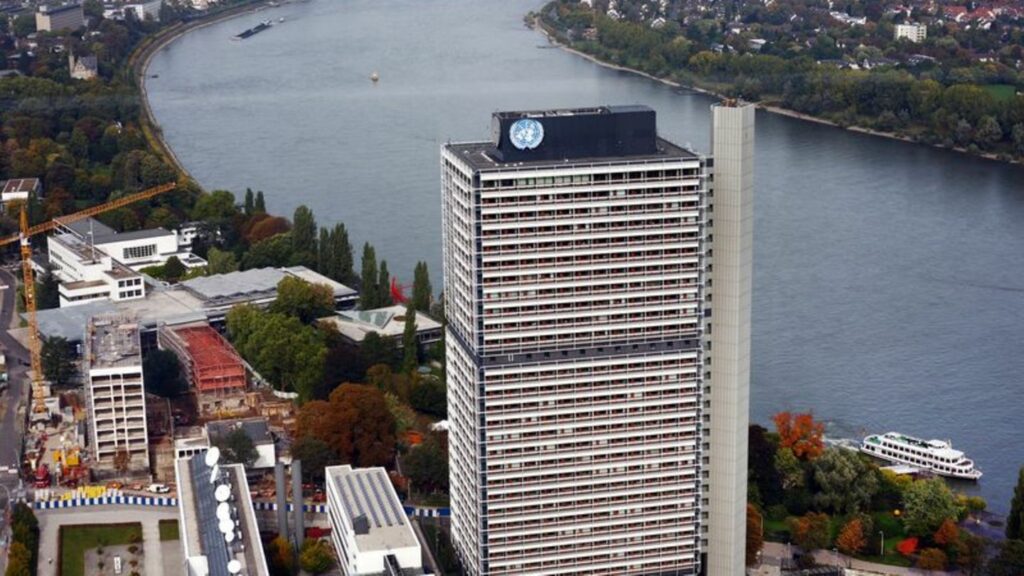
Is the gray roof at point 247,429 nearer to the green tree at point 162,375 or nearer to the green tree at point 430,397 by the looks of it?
the green tree at point 162,375

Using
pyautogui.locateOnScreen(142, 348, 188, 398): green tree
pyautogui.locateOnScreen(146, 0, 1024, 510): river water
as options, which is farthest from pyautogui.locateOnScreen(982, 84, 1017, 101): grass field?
pyautogui.locateOnScreen(142, 348, 188, 398): green tree

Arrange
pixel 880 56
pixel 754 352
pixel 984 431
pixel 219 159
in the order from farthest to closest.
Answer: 1. pixel 880 56
2. pixel 219 159
3. pixel 754 352
4. pixel 984 431

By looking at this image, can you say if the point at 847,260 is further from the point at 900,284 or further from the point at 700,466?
the point at 700,466

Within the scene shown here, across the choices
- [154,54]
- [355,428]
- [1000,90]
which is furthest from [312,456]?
[154,54]

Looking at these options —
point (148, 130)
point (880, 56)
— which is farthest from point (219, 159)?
point (880, 56)

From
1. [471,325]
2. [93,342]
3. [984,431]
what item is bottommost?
[984,431]

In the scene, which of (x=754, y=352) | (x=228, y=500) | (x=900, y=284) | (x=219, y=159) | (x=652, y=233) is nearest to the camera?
(x=652, y=233)

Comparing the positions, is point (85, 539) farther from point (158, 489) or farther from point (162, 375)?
point (162, 375)

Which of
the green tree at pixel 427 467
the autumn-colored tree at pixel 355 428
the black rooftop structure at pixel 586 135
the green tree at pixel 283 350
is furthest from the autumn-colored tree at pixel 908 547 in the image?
the green tree at pixel 283 350
